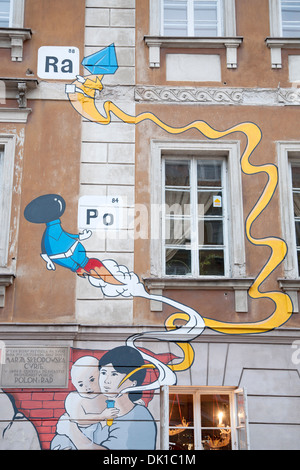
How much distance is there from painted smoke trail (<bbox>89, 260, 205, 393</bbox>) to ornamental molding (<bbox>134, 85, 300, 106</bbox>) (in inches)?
104

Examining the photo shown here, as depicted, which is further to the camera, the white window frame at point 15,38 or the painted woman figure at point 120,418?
the white window frame at point 15,38

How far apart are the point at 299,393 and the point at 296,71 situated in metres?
4.81

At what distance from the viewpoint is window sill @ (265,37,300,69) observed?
379 inches

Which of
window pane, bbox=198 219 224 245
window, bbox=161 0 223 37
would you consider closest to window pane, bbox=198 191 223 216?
window pane, bbox=198 219 224 245

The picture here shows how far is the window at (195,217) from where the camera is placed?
8852mm

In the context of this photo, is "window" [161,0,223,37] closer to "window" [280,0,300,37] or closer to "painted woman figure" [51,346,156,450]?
"window" [280,0,300,37]

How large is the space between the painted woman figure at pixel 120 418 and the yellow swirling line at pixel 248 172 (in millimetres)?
806

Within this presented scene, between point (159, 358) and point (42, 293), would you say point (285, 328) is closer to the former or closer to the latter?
point (159, 358)

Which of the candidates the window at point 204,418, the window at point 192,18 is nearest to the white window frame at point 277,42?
the window at point 192,18

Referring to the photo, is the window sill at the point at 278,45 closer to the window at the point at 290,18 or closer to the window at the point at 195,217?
the window at the point at 290,18

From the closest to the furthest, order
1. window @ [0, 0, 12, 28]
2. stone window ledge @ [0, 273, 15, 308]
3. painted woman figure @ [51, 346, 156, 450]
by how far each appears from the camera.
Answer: painted woman figure @ [51, 346, 156, 450], stone window ledge @ [0, 273, 15, 308], window @ [0, 0, 12, 28]

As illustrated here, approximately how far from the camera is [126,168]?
909cm

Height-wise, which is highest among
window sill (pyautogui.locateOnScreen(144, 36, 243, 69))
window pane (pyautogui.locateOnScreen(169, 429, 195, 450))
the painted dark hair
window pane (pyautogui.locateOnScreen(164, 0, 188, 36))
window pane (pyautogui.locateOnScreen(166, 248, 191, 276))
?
window pane (pyautogui.locateOnScreen(164, 0, 188, 36))
